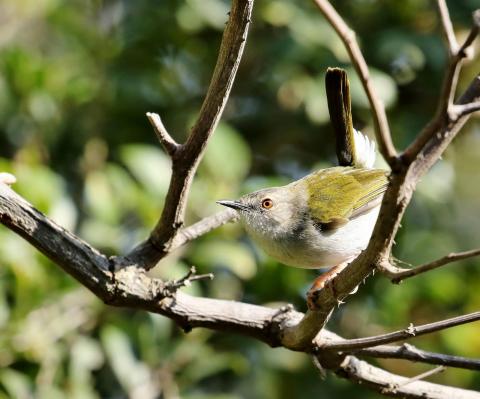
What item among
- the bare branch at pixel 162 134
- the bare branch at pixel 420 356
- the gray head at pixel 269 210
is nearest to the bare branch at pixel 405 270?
the bare branch at pixel 420 356

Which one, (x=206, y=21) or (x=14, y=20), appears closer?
(x=206, y=21)

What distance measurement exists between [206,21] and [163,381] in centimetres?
251

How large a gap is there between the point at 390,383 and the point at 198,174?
2.52 m

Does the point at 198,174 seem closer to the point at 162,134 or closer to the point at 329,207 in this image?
the point at 329,207

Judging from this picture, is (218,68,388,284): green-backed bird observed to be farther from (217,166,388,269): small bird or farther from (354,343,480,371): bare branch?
(354,343,480,371): bare branch

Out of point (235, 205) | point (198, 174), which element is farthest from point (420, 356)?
point (198, 174)

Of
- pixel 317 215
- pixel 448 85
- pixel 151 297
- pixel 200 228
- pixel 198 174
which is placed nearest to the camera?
pixel 448 85

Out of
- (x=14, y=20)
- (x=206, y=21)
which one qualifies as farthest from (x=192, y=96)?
(x=14, y=20)

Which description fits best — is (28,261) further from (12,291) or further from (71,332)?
(71,332)

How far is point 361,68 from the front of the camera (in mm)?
1696

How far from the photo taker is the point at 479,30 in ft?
5.21

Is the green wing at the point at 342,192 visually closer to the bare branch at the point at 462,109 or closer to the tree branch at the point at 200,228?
the tree branch at the point at 200,228

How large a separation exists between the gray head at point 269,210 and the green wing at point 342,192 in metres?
0.10

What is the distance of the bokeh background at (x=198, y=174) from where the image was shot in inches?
174
